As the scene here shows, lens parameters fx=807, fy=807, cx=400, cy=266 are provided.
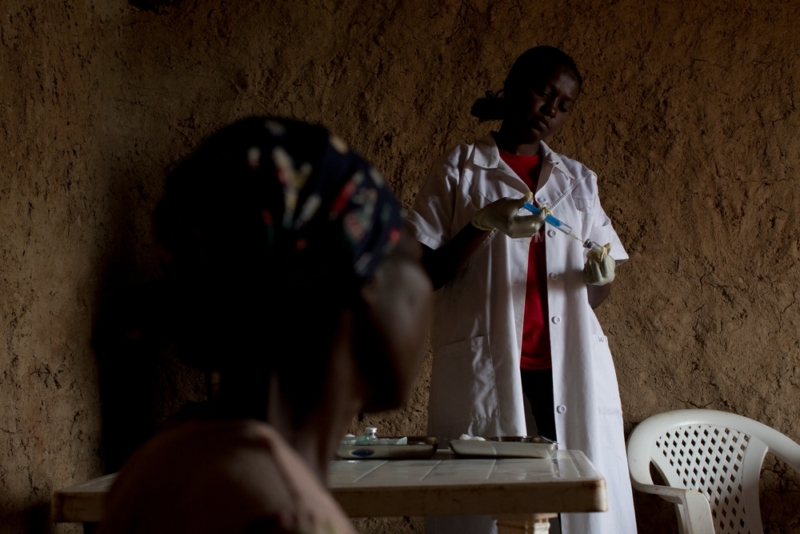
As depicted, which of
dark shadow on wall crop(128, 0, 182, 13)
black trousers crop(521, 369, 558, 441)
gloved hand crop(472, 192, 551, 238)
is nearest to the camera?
gloved hand crop(472, 192, 551, 238)

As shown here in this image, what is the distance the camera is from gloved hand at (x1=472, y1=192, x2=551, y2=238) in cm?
200

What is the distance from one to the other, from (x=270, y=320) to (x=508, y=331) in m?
1.45

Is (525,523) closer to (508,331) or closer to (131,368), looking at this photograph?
(508,331)

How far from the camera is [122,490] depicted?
2.06 feet

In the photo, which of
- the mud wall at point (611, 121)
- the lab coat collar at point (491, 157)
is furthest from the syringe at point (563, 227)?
the mud wall at point (611, 121)

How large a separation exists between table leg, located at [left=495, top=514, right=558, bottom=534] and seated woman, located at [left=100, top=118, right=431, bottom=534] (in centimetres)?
56

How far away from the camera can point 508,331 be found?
208 cm

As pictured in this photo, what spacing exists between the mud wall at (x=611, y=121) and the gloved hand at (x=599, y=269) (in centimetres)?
92

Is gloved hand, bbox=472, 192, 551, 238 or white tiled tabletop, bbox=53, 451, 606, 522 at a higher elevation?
gloved hand, bbox=472, 192, 551, 238

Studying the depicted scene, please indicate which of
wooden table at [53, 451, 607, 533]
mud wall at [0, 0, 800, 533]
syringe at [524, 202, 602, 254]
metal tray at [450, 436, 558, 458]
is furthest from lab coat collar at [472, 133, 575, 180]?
wooden table at [53, 451, 607, 533]

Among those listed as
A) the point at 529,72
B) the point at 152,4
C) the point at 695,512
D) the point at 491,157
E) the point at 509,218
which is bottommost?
the point at 695,512

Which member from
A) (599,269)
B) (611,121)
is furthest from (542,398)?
(611,121)

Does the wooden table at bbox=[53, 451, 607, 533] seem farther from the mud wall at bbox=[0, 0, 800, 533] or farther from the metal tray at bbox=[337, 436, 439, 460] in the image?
the mud wall at bbox=[0, 0, 800, 533]

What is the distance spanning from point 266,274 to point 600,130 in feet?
8.86
